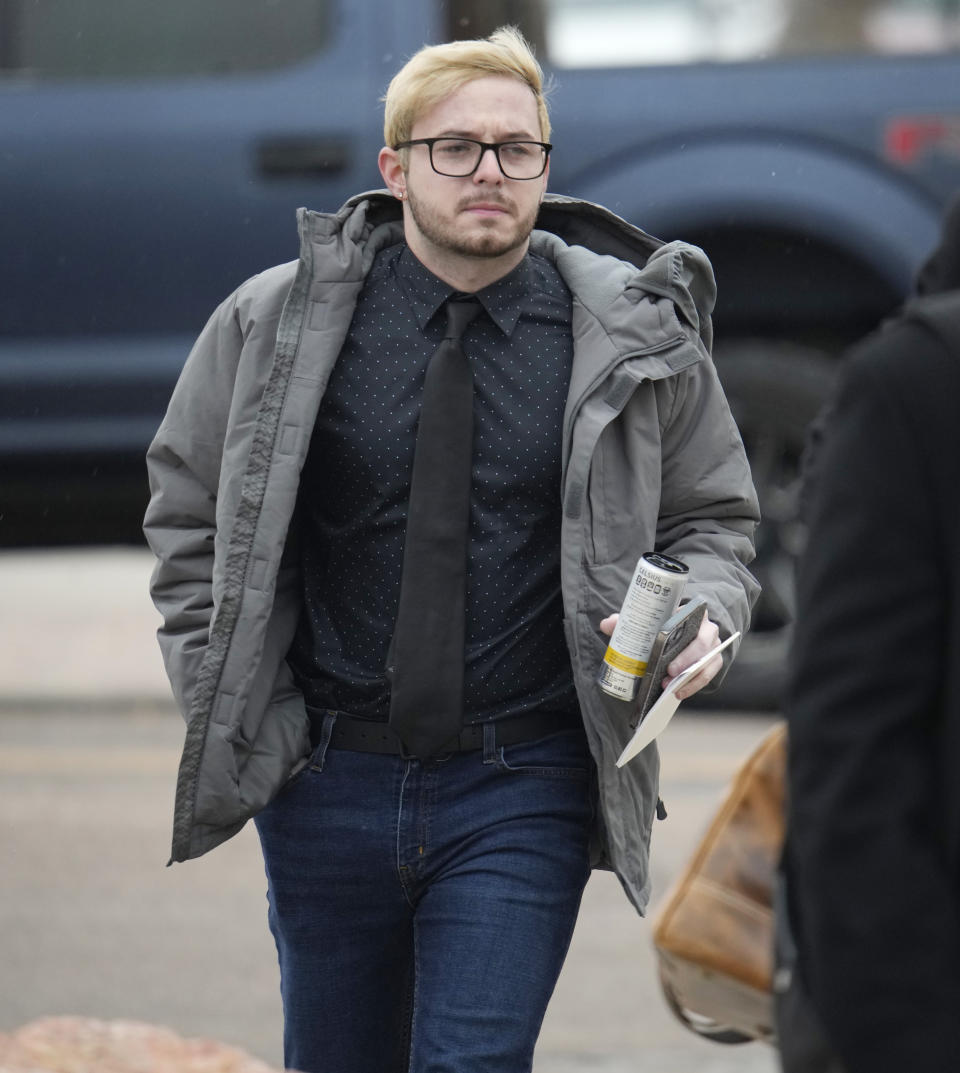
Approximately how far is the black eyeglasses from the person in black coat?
1.43 meters

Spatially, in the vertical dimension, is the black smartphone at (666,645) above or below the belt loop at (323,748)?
above

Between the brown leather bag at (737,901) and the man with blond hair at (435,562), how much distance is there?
858mm

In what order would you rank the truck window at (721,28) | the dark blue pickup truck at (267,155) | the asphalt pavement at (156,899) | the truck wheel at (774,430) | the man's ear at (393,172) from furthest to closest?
the truck wheel at (774,430) < the truck window at (721,28) < the dark blue pickup truck at (267,155) < the asphalt pavement at (156,899) < the man's ear at (393,172)

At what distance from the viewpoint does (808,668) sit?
156cm

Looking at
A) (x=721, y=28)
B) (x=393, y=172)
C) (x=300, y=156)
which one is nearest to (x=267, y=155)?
(x=300, y=156)

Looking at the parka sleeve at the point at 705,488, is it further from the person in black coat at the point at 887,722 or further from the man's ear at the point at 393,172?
the person in black coat at the point at 887,722

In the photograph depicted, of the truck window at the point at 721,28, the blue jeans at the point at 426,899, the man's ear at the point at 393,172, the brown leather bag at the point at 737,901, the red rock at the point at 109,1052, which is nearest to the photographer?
the brown leather bag at the point at 737,901

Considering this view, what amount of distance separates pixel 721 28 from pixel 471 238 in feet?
11.4

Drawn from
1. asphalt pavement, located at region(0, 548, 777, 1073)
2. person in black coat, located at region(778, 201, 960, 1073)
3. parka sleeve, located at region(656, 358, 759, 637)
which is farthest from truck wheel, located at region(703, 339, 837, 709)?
person in black coat, located at region(778, 201, 960, 1073)

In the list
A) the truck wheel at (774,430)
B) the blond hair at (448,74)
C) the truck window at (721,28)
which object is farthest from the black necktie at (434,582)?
the truck window at (721,28)

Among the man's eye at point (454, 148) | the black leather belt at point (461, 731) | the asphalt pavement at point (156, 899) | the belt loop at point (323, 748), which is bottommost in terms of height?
the asphalt pavement at point (156, 899)

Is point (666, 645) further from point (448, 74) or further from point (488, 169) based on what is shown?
point (448, 74)

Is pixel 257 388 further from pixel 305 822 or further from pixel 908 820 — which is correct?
pixel 908 820

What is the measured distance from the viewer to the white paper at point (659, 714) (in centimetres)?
264
